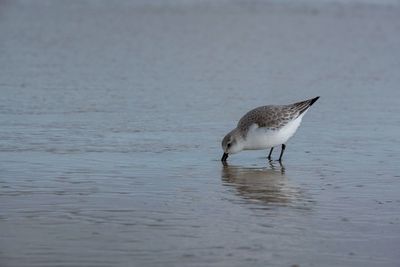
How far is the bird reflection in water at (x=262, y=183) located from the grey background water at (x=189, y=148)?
0.03 metres

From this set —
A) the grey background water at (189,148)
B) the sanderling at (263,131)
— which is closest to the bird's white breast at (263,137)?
the sanderling at (263,131)

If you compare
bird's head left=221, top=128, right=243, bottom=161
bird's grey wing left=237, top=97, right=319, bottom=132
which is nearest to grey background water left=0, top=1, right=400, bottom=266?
bird's head left=221, top=128, right=243, bottom=161

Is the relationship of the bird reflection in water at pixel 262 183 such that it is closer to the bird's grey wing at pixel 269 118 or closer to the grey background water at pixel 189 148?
the grey background water at pixel 189 148

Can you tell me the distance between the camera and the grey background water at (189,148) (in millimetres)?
6223

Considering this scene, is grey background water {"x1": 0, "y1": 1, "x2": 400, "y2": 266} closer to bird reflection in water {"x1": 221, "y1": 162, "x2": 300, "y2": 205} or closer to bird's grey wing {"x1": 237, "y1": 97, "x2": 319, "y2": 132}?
bird reflection in water {"x1": 221, "y1": 162, "x2": 300, "y2": 205}

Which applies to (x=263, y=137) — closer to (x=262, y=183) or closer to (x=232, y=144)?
(x=232, y=144)

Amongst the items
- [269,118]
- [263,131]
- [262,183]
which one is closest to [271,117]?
[269,118]

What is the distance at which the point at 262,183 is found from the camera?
8.60m

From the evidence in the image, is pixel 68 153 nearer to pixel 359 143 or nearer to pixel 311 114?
pixel 359 143

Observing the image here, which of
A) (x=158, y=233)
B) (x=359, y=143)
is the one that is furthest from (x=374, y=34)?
(x=158, y=233)

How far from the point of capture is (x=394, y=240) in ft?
21.0

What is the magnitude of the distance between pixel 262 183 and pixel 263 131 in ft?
4.08

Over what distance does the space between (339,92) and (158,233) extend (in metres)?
8.18

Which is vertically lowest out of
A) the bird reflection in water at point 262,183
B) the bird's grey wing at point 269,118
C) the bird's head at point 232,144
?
the bird reflection in water at point 262,183
